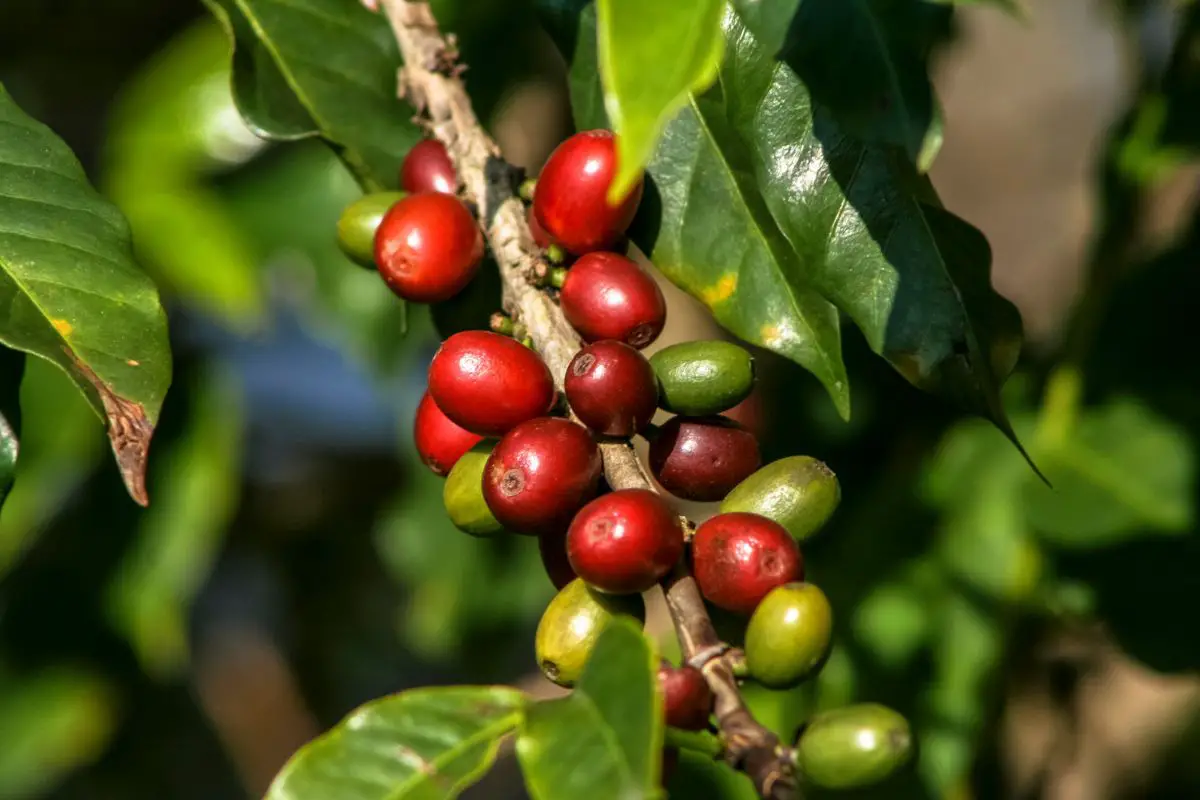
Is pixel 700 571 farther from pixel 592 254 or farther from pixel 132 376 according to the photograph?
pixel 132 376

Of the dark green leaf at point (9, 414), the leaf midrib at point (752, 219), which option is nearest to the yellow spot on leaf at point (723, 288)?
the leaf midrib at point (752, 219)

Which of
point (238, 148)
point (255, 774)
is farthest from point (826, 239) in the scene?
point (255, 774)

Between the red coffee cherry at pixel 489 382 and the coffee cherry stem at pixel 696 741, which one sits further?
the red coffee cherry at pixel 489 382

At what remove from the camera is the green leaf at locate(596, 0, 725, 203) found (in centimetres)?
57

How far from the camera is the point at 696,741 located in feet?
2.23

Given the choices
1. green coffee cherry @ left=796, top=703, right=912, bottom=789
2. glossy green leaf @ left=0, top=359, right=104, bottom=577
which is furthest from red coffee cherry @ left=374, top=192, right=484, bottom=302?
glossy green leaf @ left=0, top=359, right=104, bottom=577

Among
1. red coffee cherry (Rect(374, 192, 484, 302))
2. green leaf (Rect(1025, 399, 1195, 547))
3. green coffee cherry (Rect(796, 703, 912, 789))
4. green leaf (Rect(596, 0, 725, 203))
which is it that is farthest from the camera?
green leaf (Rect(1025, 399, 1195, 547))

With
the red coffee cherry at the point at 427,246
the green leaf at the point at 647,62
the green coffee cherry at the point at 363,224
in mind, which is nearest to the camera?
the green leaf at the point at 647,62

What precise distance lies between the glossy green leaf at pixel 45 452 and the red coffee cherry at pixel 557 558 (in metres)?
1.06

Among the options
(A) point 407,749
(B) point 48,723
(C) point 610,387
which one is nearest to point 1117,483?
(C) point 610,387

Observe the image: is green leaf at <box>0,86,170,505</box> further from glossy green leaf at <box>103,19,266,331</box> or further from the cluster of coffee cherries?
glossy green leaf at <box>103,19,266,331</box>

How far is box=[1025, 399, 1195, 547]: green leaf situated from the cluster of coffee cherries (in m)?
1.00

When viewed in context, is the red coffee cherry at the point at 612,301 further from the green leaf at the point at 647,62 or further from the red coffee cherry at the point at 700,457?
the green leaf at the point at 647,62

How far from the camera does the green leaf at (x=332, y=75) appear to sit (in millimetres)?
1089
